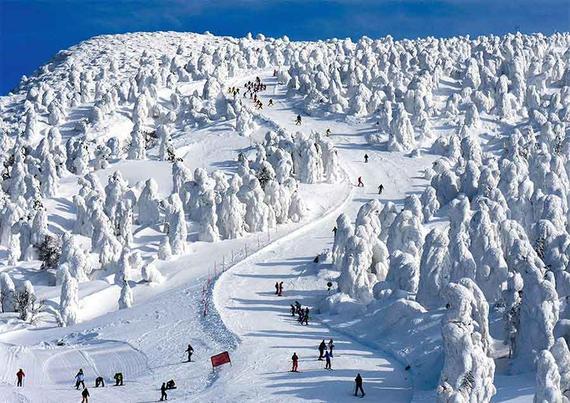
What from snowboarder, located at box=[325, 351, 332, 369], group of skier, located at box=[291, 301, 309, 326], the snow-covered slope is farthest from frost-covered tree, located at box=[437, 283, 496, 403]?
group of skier, located at box=[291, 301, 309, 326]

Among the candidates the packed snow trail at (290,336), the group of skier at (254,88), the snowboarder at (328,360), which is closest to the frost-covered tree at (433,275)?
the packed snow trail at (290,336)

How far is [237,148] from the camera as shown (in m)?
116

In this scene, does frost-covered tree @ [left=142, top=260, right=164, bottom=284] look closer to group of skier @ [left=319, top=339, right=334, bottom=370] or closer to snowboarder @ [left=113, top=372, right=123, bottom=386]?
snowboarder @ [left=113, top=372, right=123, bottom=386]

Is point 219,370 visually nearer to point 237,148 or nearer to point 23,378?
point 23,378

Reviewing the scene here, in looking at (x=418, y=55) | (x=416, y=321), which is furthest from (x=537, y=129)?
(x=416, y=321)

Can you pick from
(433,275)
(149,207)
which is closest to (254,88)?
(149,207)

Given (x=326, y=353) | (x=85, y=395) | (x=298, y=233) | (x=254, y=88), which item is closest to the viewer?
(x=85, y=395)

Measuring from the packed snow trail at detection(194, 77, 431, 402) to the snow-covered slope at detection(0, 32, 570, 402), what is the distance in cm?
20

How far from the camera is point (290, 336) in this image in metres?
55.6

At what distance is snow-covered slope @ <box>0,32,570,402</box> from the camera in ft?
157

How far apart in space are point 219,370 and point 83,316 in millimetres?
26322

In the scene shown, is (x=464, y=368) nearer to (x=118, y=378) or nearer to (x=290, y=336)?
(x=290, y=336)

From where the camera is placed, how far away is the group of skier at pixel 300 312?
59.0 meters

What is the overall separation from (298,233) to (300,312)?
846 inches
